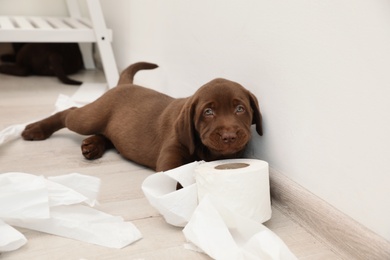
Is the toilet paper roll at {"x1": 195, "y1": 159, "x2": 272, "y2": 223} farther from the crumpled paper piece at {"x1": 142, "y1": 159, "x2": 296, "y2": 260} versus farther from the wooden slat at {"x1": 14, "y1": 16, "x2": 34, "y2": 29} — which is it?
the wooden slat at {"x1": 14, "y1": 16, "x2": 34, "y2": 29}

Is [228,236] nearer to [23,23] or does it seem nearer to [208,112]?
[208,112]

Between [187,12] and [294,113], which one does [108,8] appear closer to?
[187,12]

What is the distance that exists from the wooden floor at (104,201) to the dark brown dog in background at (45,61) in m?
0.55

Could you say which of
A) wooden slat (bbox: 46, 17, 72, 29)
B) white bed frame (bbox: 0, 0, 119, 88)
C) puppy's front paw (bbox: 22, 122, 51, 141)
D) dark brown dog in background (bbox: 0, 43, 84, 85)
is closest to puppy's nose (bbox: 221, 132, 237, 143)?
puppy's front paw (bbox: 22, 122, 51, 141)

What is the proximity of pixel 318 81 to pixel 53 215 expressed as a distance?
2.06 feet

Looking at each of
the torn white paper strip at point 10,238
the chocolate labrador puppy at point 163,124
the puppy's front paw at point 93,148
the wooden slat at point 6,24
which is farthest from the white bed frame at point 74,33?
the torn white paper strip at point 10,238

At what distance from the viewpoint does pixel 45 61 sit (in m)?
2.69

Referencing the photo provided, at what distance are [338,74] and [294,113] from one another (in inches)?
7.2

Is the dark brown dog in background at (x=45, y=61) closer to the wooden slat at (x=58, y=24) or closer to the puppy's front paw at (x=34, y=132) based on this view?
the wooden slat at (x=58, y=24)

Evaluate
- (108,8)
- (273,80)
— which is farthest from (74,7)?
(273,80)

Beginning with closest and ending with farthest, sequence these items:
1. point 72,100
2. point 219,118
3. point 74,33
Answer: point 219,118
point 72,100
point 74,33

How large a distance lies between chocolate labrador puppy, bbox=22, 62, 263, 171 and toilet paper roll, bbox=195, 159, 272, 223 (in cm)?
9

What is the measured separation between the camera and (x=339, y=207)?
3.00 feet

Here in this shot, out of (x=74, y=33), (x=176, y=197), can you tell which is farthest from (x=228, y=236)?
(x=74, y=33)
